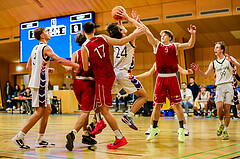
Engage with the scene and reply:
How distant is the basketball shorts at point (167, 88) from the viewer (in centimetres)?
464

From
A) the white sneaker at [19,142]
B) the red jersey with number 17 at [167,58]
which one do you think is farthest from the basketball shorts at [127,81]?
the white sneaker at [19,142]

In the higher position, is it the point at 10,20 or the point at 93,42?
the point at 10,20

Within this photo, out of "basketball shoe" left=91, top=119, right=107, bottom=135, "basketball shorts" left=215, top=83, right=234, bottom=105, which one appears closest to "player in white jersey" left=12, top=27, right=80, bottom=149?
"basketball shoe" left=91, top=119, right=107, bottom=135

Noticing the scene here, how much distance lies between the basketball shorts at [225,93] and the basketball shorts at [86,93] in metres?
2.26

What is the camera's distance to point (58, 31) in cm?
1398

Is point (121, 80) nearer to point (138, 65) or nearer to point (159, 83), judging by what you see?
point (159, 83)

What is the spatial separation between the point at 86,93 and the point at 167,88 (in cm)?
132

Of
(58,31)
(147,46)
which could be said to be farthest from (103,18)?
(147,46)

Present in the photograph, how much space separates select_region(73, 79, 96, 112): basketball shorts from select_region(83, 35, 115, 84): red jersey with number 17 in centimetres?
25

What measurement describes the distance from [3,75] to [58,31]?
8.77m

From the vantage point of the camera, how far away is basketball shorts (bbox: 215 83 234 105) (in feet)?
16.8

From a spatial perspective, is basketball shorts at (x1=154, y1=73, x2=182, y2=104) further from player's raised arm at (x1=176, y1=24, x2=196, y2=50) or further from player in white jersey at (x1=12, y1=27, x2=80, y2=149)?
player in white jersey at (x1=12, y1=27, x2=80, y2=149)

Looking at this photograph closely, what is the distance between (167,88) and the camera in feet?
15.5

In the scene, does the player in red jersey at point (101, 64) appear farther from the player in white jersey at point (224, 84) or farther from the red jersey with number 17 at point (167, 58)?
the player in white jersey at point (224, 84)
